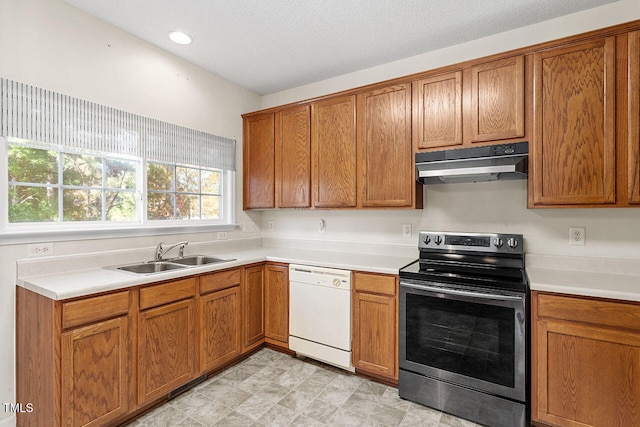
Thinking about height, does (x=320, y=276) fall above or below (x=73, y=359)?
above

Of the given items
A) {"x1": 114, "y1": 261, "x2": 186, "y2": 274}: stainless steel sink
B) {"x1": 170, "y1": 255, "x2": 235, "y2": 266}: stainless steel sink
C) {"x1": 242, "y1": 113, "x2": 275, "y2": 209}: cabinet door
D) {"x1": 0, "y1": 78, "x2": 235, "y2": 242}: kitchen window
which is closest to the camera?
{"x1": 0, "y1": 78, "x2": 235, "y2": 242}: kitchen window

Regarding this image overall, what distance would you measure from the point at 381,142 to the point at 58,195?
242 centimetres

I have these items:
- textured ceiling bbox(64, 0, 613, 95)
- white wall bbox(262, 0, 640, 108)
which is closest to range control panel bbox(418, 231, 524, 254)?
white wall bbox(262, 0, 640, 108)

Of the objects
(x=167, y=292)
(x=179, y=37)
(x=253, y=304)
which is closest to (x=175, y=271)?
(x=167, y=292)

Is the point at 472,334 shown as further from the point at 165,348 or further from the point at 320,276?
the point at 165,348

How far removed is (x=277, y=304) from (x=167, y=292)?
106cm

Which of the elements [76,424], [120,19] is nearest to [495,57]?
[120,19]

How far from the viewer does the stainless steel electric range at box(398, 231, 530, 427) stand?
187 centimetres

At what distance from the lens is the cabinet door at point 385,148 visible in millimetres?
2570

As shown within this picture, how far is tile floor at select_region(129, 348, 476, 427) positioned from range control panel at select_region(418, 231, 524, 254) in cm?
116

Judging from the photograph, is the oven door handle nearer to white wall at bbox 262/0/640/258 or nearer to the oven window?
the oven window

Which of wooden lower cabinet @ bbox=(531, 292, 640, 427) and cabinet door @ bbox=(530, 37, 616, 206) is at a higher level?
cabinet door @ bbox=(530, 37, 616, 206)

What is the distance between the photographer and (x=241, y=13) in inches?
86.7

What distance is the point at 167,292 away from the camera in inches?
84.3
